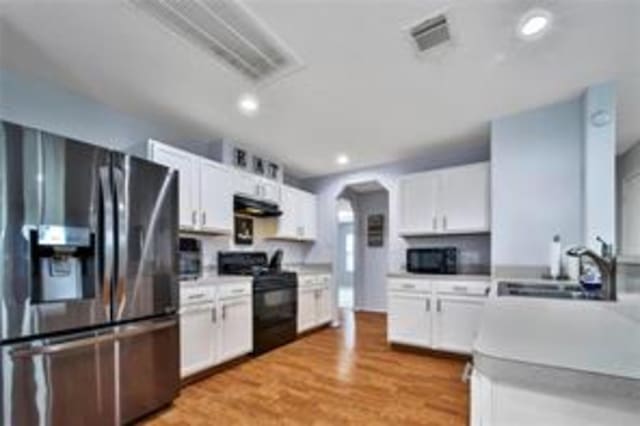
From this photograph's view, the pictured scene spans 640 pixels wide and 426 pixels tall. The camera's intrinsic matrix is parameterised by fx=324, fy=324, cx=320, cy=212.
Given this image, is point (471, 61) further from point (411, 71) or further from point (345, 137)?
point (345, 137)

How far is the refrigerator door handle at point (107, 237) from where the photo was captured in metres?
1.95

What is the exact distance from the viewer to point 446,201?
3.84 metres

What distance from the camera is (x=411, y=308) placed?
3660mm

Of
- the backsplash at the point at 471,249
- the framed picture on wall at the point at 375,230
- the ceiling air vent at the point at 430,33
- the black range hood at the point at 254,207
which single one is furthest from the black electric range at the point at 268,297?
the ceiling air vent at the point at 430,33

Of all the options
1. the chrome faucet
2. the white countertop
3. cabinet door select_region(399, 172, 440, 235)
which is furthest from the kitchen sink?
cabinet door select_region(399, 172, 440, 235)

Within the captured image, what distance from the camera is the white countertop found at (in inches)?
28.4

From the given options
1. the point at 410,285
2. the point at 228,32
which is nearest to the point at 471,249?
the point at 410,285

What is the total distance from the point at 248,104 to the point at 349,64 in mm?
1030

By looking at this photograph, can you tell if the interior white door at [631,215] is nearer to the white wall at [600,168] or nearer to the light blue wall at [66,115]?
the white wall at [600,168]

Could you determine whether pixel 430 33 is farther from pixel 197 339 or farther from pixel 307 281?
pixel 307 281

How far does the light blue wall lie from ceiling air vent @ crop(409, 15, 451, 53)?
257cm

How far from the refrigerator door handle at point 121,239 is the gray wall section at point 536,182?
3137 millimetres

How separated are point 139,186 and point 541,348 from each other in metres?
2.31

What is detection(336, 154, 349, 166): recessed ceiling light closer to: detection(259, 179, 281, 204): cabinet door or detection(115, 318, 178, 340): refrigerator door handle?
detection(259, 179, 281, 204): cabinet door
